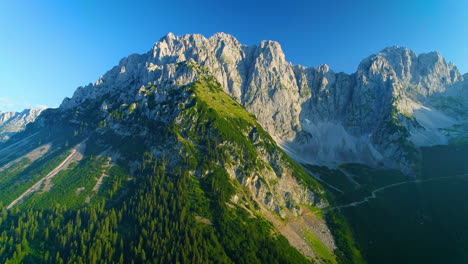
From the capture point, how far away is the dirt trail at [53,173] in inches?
5541

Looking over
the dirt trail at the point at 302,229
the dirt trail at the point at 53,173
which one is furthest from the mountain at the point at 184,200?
the dirt trail at the point at 53,173

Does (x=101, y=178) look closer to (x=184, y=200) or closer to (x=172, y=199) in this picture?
(x=172, y=199)

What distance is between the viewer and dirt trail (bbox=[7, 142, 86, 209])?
140750 millimetres

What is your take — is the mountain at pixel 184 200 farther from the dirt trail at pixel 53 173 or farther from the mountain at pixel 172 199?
the dirt trail at pixel 53 173

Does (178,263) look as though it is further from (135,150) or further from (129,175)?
(135,150)

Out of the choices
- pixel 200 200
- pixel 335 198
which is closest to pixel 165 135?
pixel 200 200

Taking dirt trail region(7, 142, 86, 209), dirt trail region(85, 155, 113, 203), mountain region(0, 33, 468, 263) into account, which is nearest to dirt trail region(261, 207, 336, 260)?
mountain region(0, 33, 468, 263)

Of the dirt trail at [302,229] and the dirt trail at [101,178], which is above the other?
the dirt trail at [101,178]

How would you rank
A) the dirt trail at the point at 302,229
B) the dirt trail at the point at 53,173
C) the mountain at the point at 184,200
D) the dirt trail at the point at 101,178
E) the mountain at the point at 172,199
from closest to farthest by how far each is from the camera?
the mountain at the point at 172,199, the mountain at the point at 184,200, the dirt trail at the point at 302,229, the dirt trail at the point at 101,178, the dirt trail at the point at 53,173

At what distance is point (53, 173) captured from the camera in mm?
165625

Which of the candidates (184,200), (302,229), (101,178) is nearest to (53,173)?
(101,178)

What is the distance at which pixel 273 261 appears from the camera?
93.7m

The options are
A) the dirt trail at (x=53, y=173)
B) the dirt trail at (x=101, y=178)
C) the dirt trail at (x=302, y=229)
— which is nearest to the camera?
the dirt trail at (x=302, y=229)

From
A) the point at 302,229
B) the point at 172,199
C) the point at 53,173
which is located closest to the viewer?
the point at 172,199
